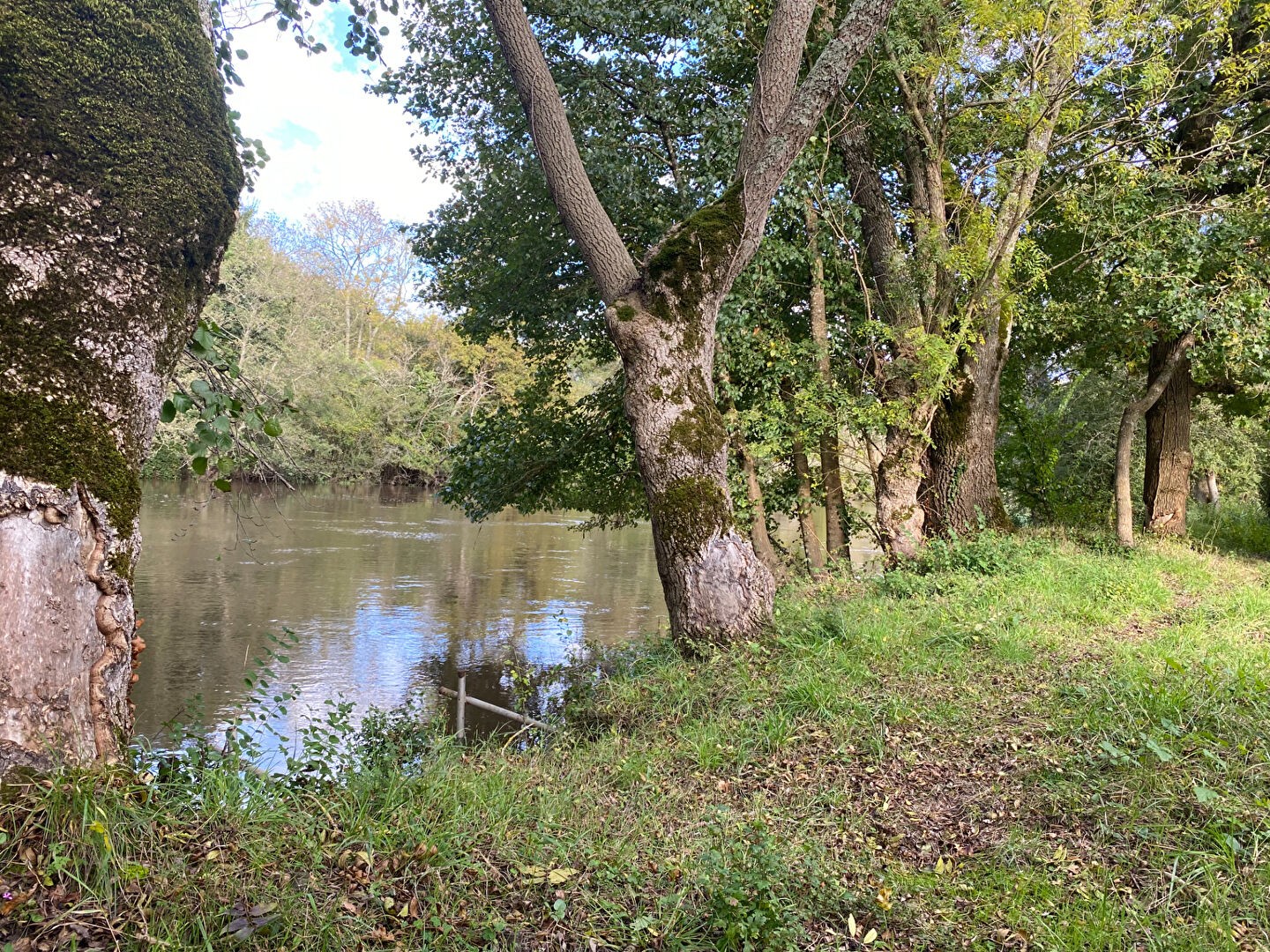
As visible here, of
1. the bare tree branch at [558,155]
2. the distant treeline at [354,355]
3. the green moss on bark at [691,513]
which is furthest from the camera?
the distant treeline at [354,355]

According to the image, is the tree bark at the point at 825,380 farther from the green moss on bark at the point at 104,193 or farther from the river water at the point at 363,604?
the green moss on bark at the point at 104,193

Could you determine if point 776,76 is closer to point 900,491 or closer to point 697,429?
point 697,429

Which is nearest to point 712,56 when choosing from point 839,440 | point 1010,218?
point 1010,218

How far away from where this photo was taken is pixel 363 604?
13898 millimetres

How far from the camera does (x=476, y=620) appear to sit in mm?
Answer: 13312

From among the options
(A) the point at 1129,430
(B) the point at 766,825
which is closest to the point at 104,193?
(B) the point at 766,825

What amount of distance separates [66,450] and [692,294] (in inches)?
184

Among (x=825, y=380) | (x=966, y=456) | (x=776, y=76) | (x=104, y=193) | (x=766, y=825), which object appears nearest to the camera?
(x=104, y=193)

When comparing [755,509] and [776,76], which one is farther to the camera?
[755,509]

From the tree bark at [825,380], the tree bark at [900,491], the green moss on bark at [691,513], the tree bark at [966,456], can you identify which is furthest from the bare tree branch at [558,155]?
the tree bark at [966,456]

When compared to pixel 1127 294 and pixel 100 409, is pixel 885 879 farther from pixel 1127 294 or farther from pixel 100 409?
pixel 1127 294

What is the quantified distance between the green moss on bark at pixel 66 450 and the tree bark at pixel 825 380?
26.4ft

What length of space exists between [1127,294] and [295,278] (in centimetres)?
3311

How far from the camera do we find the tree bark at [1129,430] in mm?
10078
